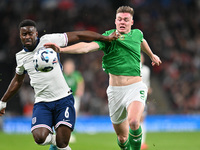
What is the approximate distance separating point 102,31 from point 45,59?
45.7 feet

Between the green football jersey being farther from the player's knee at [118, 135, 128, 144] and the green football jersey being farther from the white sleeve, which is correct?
the white sleeve

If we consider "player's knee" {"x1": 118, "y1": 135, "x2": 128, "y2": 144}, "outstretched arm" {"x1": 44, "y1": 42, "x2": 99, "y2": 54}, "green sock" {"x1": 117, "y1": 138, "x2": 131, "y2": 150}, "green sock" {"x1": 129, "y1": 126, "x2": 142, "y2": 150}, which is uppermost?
"outstretched arm" {"x1": 44, "y1": 42, "x2": 99, "y2": 54}

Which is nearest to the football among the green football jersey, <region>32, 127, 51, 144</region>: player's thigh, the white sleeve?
the white sleeve

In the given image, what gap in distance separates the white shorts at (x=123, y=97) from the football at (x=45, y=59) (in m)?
1.51

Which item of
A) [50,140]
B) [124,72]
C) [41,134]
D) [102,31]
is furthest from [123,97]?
[102,31]

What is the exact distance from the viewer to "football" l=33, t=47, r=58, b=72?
5468mm

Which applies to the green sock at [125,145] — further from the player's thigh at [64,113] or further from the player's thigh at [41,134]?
the player's thigh at [41,134]

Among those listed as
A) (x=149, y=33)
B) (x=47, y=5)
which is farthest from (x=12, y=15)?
(x=149, y=33)

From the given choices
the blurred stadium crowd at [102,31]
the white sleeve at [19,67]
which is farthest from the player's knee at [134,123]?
the blurred stadium crowd at [102,31]

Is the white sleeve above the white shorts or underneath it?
above

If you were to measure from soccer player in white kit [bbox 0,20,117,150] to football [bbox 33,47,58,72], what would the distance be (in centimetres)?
51

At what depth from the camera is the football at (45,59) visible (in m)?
5.47

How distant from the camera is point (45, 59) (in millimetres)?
5461

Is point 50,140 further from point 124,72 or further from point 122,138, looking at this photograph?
point 124,72
